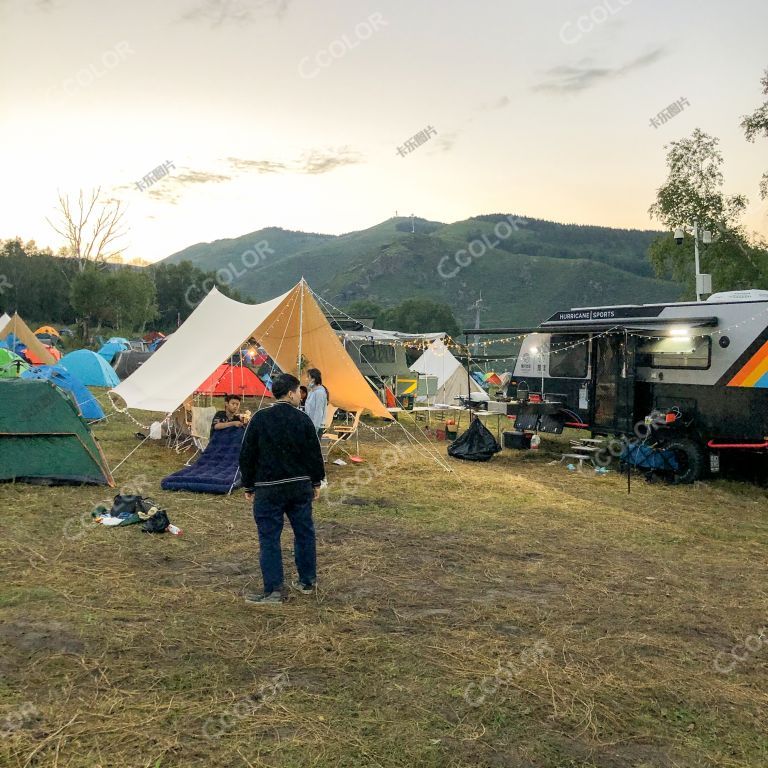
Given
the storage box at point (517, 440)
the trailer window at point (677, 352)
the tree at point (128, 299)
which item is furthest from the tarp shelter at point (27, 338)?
the tree at point (128, 299)

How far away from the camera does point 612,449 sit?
1041cm

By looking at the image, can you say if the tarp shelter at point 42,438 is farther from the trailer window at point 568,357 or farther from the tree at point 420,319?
the tree at point 420,319

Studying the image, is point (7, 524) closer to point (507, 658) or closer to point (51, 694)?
point (51, 694)

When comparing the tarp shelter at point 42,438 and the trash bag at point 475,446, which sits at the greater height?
the tarp shelter at point 42,438

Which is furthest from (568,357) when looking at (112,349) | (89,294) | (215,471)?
(89,294)

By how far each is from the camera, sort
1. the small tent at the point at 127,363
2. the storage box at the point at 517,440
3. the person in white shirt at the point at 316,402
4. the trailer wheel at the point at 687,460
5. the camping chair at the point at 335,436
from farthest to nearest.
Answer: the small tent at the point at 127,363
the storage box at the point at 517,440
the camping chair at the point at 335,436
the trailer wheel at the point at 687,460
the person in white shirt at the point at 316,402

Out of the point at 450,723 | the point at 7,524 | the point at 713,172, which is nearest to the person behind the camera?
the point at 450,723

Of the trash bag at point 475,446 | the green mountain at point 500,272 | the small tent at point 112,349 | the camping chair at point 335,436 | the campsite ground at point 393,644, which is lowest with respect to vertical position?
the campsite ground at point 393,644

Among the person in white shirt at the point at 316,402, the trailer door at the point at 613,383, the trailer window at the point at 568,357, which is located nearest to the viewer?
the person in white shirt at the point at 316,402

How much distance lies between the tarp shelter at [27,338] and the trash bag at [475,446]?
16.4 m

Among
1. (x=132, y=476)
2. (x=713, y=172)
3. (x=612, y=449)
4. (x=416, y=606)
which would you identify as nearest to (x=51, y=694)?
(x=416, y=606)

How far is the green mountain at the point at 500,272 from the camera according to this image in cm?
8606

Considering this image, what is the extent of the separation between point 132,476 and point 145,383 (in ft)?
6.74

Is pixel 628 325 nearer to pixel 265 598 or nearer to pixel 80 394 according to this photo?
pixel 265 598
